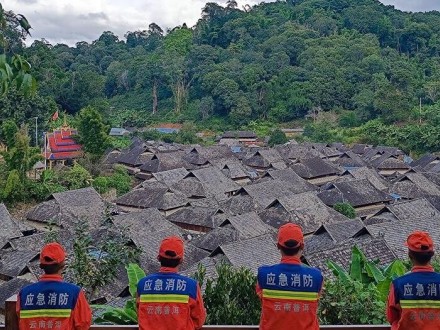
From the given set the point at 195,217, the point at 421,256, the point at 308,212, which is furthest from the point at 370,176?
the point at 421,256

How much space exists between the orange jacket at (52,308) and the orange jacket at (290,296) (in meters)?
1.12

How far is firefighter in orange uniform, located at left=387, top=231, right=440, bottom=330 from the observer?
3.37 m

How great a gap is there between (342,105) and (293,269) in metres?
54.3

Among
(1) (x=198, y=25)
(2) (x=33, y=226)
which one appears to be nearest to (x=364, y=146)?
(2) (x=33, y=226)

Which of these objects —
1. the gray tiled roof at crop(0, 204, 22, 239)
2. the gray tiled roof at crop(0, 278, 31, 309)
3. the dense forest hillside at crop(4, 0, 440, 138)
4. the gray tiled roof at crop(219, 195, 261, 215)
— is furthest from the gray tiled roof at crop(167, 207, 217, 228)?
the dense forest hillside at crop(4, 0, 440, 138)

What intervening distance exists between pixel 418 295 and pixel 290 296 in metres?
0.76

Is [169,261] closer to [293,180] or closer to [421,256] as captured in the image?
[421,256]

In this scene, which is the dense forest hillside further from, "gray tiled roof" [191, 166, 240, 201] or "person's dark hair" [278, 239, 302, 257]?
"person's dark hair" [278, 239, 302, 257]

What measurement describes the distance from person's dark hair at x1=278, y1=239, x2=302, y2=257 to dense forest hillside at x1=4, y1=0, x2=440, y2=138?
41.5m

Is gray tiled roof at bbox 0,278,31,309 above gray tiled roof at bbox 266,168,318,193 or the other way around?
the other way around

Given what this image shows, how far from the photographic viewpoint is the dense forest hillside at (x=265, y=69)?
5200 centimetres

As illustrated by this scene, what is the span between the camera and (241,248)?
15.6m

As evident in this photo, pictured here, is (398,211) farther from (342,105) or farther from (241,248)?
(342,105)

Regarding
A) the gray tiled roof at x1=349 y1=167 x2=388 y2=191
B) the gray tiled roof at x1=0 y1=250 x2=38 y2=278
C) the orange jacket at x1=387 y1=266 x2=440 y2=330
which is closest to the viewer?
the orange jacket at x1=387 y1=266 x2=440 y2=330
